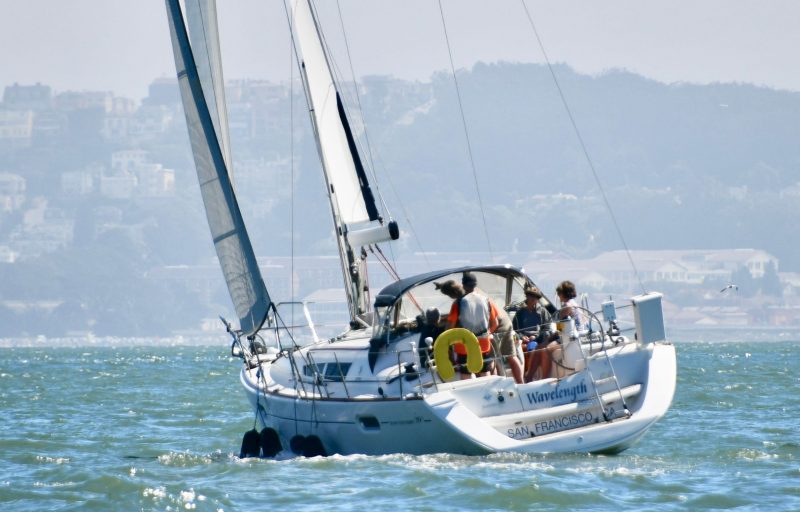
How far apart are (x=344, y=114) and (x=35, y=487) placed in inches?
242

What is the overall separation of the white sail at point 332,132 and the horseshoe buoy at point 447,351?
446 centimetres

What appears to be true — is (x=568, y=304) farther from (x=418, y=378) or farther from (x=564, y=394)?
(x=418, y=378)

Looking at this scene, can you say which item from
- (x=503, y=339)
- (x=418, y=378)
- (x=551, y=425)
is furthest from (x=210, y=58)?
(x=551, y=425)

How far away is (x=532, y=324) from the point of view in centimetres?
1307

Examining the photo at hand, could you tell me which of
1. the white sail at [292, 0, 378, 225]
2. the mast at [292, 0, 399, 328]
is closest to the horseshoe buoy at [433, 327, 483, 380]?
the mast at [292, 0, 399, 328]

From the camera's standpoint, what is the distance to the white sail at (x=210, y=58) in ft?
52.3

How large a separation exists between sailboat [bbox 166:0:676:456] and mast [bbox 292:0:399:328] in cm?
79

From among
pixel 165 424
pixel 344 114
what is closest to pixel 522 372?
pixel 344 114

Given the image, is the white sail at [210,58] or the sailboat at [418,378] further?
the white sail at [210,58]

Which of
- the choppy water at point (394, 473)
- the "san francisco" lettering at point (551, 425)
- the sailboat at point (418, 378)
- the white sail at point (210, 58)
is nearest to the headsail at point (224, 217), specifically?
the sailboat at point (418, 378)

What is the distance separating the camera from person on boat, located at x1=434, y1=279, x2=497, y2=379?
Result: 12180mm

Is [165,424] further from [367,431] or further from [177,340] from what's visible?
[177,340]

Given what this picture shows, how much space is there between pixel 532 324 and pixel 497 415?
4.56 ft

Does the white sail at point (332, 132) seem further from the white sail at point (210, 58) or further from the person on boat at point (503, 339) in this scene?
the person on boat at point (503, 339)
